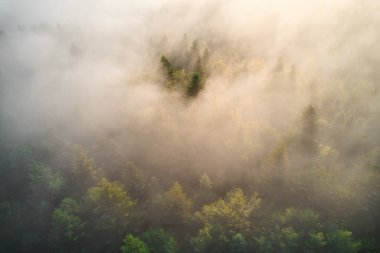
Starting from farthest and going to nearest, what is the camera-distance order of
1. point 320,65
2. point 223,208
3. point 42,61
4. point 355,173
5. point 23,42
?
point 23,42
point 42,61
point 320,65
point 355,173
point 223,208

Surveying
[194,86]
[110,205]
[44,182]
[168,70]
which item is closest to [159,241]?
[110,205]

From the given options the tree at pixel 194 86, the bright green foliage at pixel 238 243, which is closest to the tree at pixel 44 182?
the tree at pixel 194 86

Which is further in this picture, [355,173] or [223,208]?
[355,173]

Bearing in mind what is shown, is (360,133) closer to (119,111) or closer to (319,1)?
(119,111)

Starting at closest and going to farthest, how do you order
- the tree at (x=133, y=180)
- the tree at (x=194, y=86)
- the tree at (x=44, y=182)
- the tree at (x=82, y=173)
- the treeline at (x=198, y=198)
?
the treeline at (x=198, y=198)
the tree at (x=133, y=180)
the tree at (x=82, y=173)
the tree at (x=44, y=182)
the tree at (x=194, y=86)

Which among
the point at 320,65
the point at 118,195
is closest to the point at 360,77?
the point at 320,65

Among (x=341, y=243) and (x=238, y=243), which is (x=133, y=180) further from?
(x=341, y=243)

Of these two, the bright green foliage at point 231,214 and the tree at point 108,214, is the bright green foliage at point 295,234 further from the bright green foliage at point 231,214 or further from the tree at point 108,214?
the tree at point 108,214
